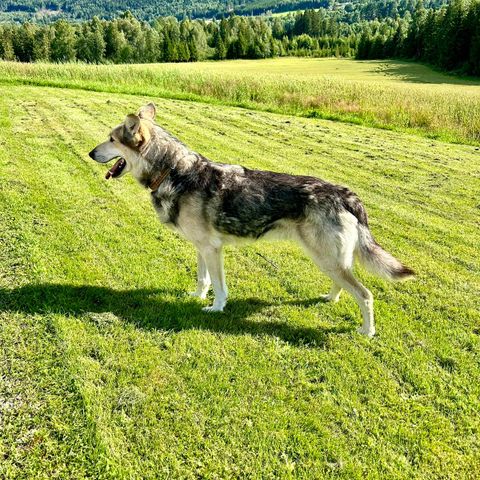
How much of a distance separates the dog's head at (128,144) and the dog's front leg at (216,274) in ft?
4.67

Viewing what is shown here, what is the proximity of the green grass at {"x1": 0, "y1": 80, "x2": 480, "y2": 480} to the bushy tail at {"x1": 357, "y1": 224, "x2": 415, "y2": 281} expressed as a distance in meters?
0.97

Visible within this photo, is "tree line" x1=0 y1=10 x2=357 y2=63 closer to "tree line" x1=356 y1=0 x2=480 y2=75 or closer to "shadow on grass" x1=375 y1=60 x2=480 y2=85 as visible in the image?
"tree line" x1=356 y1=0 x2=480 y2=75

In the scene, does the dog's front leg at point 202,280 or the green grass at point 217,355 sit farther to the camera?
the dog's front leg at point 202,280

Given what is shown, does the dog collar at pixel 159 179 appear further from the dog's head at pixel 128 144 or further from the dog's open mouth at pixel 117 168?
the dog's open mouth at pixel 117 168

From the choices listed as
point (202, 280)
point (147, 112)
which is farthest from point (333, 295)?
point (147, 112)

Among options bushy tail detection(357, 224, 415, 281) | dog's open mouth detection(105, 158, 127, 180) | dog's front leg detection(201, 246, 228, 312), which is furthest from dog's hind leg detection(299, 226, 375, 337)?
dog's open mouth detection(105, 158, 127, 180)

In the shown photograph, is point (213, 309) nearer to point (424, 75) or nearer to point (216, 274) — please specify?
point (216, 274)

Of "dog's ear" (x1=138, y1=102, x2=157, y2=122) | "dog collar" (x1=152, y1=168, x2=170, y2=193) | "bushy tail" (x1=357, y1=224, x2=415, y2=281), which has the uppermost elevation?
"dog's ear" (x1=138, y1=102, x2=157, y2=122)

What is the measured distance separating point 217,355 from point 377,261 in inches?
87.4

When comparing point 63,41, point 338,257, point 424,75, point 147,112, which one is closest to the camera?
point 338,257

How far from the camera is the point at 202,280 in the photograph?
5.95 m

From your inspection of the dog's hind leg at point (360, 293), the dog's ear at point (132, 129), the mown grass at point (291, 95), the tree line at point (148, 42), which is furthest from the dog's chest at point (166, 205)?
the tree line at point (148, 42)

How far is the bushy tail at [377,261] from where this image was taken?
479cm

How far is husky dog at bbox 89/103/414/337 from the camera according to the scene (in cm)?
488
